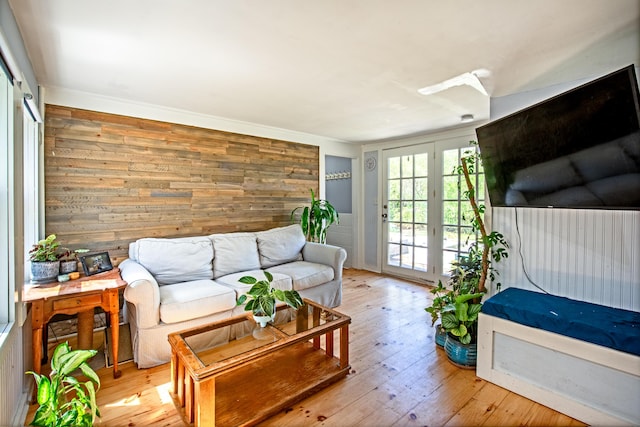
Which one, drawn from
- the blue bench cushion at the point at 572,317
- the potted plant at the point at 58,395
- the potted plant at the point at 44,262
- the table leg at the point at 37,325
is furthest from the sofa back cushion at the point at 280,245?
the blue bench cushion at the point at 572,317

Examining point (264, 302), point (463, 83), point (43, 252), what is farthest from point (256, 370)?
point (463, 83)

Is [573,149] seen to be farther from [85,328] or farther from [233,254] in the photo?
[85,328]

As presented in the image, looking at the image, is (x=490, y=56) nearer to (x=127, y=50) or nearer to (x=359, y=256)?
(x=127, y=50)

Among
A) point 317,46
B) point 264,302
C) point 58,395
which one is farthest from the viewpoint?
point 264,302

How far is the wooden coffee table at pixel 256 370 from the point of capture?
1561 mm

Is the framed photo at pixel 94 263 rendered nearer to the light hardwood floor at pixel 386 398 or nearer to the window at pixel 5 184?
the light hardwood floor at pixel 386 398

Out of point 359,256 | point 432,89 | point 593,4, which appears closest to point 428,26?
point 593,4

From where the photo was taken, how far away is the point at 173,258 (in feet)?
9.16

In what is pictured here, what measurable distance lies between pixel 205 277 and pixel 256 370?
4.03 feet

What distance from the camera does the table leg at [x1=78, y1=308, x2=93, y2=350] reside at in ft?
7.30

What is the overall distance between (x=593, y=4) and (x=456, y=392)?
2196 mm

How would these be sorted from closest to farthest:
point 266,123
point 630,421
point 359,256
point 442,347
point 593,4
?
point 593,4 → point 630,421 → point 442,347 → point 266,123 → point 359,256

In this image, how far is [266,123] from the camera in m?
3.70

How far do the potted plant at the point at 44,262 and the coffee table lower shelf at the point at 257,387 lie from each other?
1.10 m
